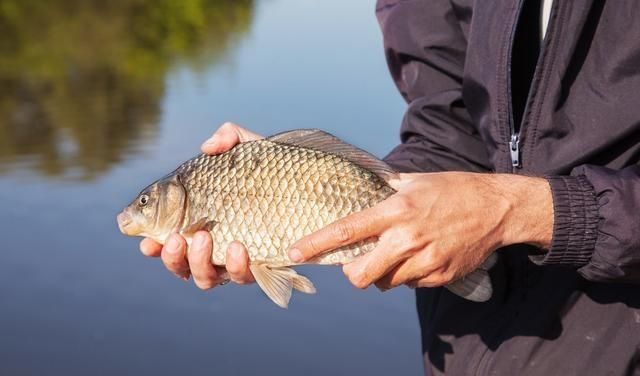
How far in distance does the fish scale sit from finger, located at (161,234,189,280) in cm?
6

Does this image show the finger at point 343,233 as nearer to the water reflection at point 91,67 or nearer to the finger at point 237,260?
the finger at point 237,260

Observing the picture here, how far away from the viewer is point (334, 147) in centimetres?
218

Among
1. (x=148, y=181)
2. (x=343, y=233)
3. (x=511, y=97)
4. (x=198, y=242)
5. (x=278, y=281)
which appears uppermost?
(x=511, y=97)

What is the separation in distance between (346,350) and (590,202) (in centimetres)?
349

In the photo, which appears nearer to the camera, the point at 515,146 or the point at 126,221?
the point at 515,146

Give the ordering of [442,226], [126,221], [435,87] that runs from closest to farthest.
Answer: [442,226]
[126,221]
[435,87]

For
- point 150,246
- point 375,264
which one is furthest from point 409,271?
point 150,246

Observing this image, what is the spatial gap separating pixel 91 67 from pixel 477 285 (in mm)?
13993

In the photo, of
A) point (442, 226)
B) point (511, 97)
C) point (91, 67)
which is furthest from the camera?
point (91, 67)

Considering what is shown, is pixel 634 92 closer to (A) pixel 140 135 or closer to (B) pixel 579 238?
(B) pixel 579 238

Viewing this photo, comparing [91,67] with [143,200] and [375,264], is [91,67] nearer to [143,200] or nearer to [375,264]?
[143,200]

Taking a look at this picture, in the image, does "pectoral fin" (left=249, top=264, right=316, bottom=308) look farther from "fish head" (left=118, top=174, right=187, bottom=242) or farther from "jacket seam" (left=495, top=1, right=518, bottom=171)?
"jacket seam" (left=495, top=1, right=518, bottom=171)

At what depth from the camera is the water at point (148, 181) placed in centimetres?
543

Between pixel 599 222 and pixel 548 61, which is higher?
pixel 548 61
